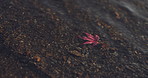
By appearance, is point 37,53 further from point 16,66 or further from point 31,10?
point 31,10

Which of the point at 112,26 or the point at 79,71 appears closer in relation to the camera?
the point at 79,71

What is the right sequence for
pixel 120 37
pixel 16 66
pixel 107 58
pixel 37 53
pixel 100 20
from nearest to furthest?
1. pixel 16 66
2. pixel 37 53
3. pixel 107 58
4. pixel 120 37
5. pixel 100 20

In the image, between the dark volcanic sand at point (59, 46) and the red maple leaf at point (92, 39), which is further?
the red maple leaf at point (92, 39)

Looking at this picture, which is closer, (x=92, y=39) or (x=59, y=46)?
(x=59, y=46)

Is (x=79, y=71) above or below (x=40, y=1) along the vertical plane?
below

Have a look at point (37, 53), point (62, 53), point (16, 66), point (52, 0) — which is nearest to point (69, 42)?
point (62, 53)

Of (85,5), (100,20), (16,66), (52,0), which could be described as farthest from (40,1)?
(16,66)

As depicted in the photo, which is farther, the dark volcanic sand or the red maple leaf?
the red maple leaf

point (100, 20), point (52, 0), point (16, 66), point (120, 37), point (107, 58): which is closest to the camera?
point (16, 66)
